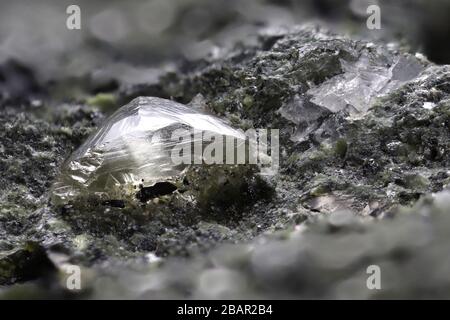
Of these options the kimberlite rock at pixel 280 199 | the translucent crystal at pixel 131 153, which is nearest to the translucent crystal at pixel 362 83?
the kimberlite rock at pixel 280 199

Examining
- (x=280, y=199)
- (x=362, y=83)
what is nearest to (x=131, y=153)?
(x=280, y=199)

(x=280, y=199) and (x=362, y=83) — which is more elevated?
(x=362, y=83)

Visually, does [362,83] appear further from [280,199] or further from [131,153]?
[131,153]

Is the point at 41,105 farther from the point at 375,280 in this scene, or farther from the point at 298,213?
the point at 375,280

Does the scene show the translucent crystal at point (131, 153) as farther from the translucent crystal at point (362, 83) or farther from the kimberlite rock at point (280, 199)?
the translucent crystal at point (362, 83)

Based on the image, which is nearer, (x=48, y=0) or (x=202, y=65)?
(x=202, y=65)

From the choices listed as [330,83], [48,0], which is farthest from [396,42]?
[48,0]
